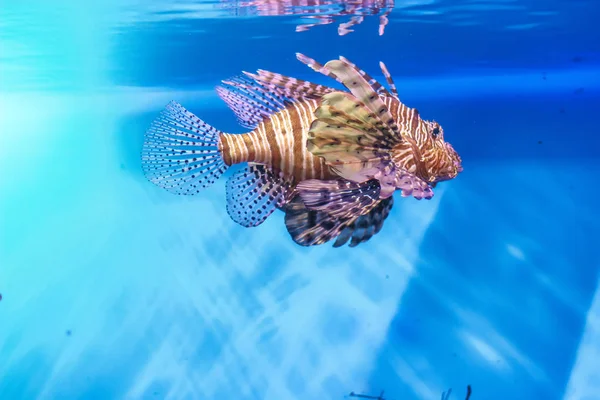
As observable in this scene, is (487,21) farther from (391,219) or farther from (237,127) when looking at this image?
(237,127)

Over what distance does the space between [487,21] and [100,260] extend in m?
3.14

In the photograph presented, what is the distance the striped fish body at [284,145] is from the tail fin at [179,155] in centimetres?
9

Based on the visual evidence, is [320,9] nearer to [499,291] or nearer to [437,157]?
[437,157]

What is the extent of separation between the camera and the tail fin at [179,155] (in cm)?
184

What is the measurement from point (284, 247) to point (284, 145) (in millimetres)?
1664

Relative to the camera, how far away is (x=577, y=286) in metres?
3.21

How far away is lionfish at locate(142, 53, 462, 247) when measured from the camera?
1.47 m

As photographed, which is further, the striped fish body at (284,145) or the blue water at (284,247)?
the blue water at (284,247)

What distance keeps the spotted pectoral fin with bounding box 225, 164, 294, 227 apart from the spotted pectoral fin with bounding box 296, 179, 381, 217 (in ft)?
0.77

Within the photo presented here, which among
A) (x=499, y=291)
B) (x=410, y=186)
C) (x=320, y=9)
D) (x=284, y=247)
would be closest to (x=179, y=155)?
(x=410, y=186)

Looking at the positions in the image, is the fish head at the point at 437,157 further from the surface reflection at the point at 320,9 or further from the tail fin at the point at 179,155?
the surface reflection at the point at 320,9

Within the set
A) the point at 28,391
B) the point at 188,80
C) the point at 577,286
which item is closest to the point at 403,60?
the point at 188,80

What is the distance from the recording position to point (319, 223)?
170 cm

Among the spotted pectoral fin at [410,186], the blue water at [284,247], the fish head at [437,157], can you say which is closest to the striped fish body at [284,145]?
the spotted pectoral fin at [410,186]
